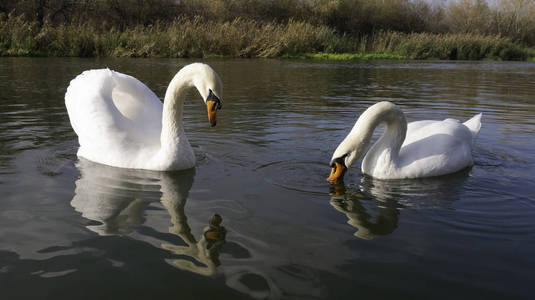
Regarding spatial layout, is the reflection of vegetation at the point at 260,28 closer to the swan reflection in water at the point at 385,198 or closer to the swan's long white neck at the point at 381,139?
the swan's long white neck at the point at 381,139

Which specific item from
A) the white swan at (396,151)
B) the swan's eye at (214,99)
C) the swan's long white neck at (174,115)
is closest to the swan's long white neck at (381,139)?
the white swan at (396,151)

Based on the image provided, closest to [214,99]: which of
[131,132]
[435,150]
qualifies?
[131,132]

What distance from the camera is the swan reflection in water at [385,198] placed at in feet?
11.9

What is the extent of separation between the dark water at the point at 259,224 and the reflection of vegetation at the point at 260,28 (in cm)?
1583

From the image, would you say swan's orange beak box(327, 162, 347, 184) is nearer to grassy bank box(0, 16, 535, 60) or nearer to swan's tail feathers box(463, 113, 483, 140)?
swan's tail feathers box(463, 113, 483, 140)

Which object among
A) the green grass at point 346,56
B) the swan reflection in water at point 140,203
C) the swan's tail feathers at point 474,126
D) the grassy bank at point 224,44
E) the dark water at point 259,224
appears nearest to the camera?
the dark water at point 259,224

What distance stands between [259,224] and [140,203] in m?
1.07

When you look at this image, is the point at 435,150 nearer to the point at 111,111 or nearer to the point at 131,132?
the point at 131,132

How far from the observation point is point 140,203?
4008mm

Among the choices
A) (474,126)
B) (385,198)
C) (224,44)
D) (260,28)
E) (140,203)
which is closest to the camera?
(140,203)

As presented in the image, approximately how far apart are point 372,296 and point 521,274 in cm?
94

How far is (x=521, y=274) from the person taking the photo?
9.39 ft

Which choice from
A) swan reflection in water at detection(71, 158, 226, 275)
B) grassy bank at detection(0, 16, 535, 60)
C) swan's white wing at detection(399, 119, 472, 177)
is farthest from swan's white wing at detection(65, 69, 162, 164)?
grassy bank at detection(0, 16, 535, 60)

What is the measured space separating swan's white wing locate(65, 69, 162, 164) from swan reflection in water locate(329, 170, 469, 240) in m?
2.17
